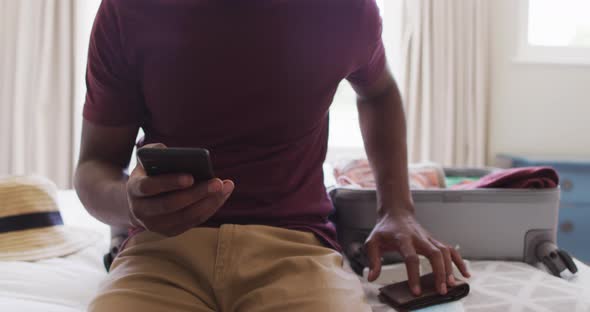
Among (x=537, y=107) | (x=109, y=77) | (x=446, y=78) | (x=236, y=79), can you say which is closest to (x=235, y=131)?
(x=236, y=79)

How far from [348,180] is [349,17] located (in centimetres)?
48

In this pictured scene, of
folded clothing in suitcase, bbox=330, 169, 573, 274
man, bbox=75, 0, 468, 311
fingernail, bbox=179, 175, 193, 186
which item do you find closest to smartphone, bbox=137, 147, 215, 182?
fingernail, bbox=179, 175, 193, 186

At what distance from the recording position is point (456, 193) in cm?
90

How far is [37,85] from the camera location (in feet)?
7.48

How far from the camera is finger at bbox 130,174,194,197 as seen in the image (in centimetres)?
45

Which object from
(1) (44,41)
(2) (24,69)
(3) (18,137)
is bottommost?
(3) (18,137)

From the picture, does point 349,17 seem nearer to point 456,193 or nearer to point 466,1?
point 456,193

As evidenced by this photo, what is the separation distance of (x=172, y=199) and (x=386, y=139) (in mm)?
548

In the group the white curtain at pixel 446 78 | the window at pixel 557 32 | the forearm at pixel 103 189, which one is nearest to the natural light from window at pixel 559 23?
the window at pixel 557 32

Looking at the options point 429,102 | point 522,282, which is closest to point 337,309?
point 522,282

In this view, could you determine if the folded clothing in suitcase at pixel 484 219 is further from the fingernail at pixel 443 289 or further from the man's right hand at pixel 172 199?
the man's right hand at pixel 172 199

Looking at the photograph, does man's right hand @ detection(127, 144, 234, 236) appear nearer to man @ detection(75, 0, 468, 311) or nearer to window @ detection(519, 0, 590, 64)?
man @ detection(75, 0, 468, 311)

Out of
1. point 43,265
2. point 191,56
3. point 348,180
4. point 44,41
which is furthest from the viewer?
point 44,41

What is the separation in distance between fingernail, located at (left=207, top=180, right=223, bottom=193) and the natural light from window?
2.64 m
